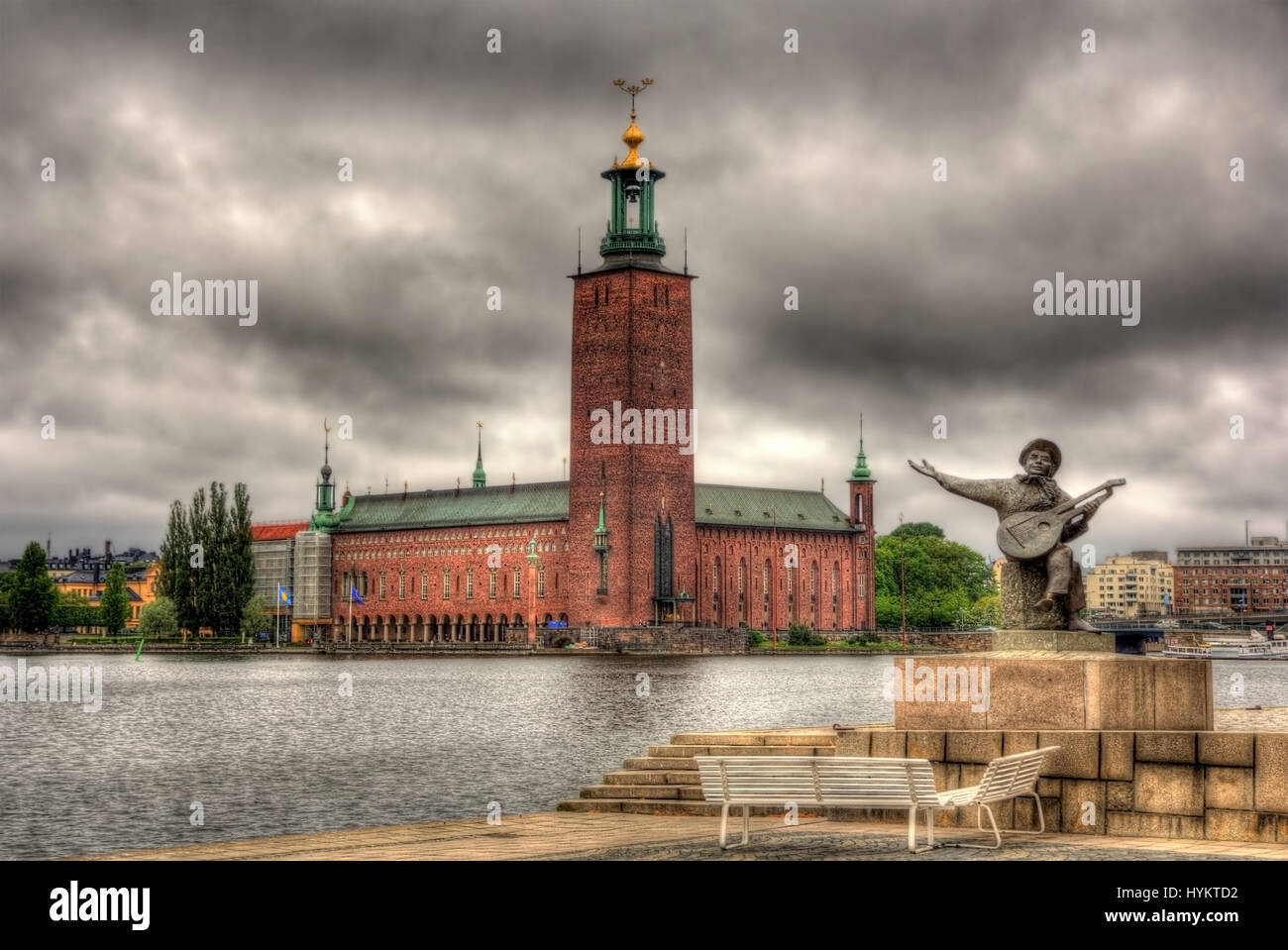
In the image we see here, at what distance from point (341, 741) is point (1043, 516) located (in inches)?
985

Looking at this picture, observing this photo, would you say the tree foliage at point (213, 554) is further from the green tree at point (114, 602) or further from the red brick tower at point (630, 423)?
A: the green tree at point (114, 602)

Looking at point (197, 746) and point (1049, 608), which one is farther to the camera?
point (197, 746)

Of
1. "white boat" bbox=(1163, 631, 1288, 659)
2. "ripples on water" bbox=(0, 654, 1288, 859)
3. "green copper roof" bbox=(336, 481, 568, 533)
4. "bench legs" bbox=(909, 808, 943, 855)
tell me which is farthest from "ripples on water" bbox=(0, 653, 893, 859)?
"white boat" bbox=(1163, 631, 1288, 659)

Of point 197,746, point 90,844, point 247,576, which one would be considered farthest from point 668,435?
point 90,844

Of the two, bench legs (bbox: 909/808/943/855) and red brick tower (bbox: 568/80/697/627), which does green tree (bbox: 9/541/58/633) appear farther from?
bench legs (bbox: 909/808/943/855)

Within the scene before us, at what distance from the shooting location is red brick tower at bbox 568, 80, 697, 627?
10462 centimetres

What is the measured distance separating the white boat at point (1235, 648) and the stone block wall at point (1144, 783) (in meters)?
103

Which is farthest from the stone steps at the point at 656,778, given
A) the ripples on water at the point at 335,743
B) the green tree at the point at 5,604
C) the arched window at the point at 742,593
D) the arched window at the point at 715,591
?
the green tree at the point at 5,604

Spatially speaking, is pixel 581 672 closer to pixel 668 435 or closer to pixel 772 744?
pixel 668 435

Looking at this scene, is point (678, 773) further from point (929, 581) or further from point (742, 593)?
point (929, 581)

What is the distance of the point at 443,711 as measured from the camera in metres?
47.7

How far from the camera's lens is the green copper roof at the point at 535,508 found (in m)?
120

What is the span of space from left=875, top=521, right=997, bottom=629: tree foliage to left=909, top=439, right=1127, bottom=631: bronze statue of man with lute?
112985 mm
